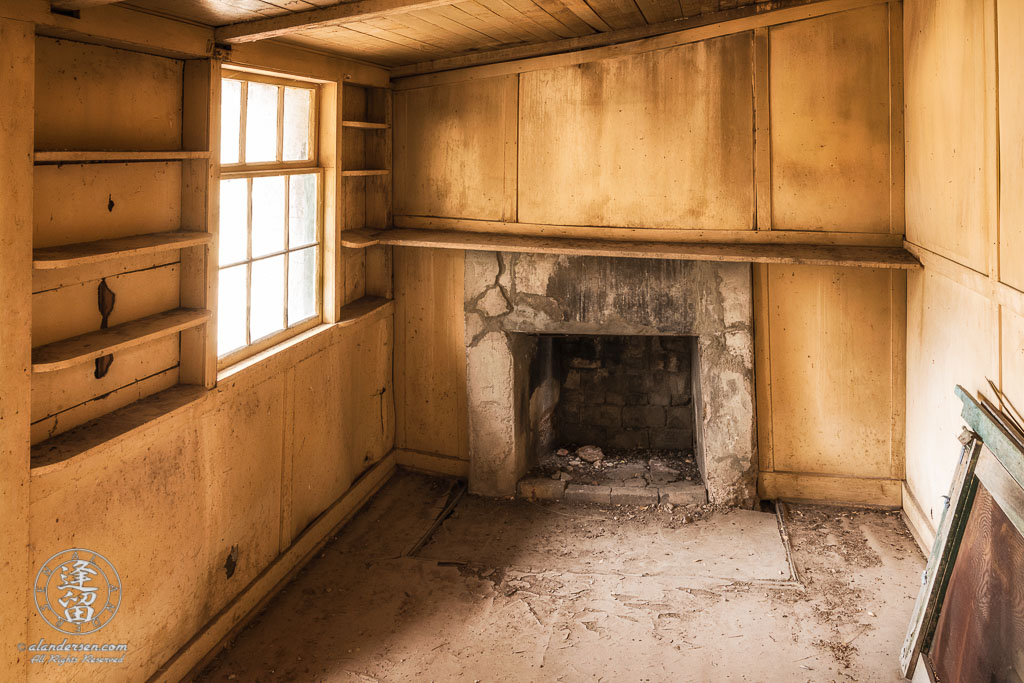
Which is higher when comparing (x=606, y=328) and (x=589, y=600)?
(x=606, y=328)

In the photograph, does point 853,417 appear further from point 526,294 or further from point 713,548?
point 526,294

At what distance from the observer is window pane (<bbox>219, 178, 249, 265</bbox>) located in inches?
148

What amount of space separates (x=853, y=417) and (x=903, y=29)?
7.44 ft

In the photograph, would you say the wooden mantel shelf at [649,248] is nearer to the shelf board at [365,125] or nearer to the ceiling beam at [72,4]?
the shelf board at [365,125]

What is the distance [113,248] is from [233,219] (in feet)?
3.36

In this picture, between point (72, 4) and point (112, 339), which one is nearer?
point (72, 4)

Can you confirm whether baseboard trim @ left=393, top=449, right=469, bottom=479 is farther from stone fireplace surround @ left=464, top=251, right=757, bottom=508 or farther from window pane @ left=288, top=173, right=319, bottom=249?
window pane @ left=288, top=173, right=319, bottom=249

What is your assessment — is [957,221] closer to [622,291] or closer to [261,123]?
[622,291]

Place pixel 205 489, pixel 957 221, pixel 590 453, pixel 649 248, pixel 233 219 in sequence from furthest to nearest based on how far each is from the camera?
1. pixel 590 453
2. pixel 649 248
3. pixel 233 219
4. pixel 957 221
5. pixel 205 489

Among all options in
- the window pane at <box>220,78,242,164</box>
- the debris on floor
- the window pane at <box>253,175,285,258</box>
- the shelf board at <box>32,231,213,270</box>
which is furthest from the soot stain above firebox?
the shelf board at <box>32,231,213,270</box>

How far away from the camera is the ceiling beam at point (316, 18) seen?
3042mm

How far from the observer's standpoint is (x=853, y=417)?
492 centimetres

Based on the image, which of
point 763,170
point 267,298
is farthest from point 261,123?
point 763,170

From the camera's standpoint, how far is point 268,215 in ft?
13.7
